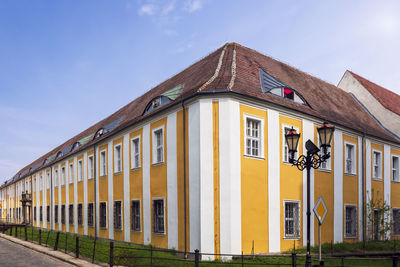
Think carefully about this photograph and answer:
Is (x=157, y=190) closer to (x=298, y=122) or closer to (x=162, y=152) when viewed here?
(x=162, y=152)

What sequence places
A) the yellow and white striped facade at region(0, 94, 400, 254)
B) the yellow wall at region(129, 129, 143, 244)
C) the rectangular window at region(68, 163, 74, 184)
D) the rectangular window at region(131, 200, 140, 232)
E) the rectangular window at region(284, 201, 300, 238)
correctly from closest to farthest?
1. the yellow and white striped facade at region(0, 94, 400, 254)
2. the rectangular window at region(284, 201, 300, 238)
3. the yellow wall at region(129, 129, 143, 244)
4. the rectangular window at region(131, 200, 140, 232)
5. the rectangular window at region(68, 163, 74, 184)

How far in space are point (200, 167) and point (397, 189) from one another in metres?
15.9

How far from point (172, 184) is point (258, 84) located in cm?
576

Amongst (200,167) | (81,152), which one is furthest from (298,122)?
(81,152)

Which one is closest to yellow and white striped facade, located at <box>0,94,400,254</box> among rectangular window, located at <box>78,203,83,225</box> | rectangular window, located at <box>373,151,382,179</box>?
rectangular window, located at <box>373,151,382,179</box>

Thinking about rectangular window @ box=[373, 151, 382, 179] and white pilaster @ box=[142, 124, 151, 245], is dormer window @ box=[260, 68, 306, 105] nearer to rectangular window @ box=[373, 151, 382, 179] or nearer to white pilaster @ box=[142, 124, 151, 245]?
white pilaster @ box=[142, 124, 151, 245]

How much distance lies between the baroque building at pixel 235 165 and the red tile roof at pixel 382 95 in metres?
1.49

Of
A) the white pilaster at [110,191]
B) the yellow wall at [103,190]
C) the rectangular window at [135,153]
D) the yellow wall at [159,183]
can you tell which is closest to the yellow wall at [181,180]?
the yellow wall at [159,183]

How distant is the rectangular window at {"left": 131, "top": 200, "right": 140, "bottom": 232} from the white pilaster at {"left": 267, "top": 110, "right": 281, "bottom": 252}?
715 cm

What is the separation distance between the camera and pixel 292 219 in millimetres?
18094

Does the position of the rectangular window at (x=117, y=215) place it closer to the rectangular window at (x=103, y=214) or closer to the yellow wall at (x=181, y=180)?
the rectangular window at (x=103, y=214)

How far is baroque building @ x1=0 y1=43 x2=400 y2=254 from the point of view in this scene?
1595 centimetres

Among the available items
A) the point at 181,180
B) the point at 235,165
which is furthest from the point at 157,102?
the point at 235,165

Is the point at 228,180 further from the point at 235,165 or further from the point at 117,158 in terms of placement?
the point at 117,158
